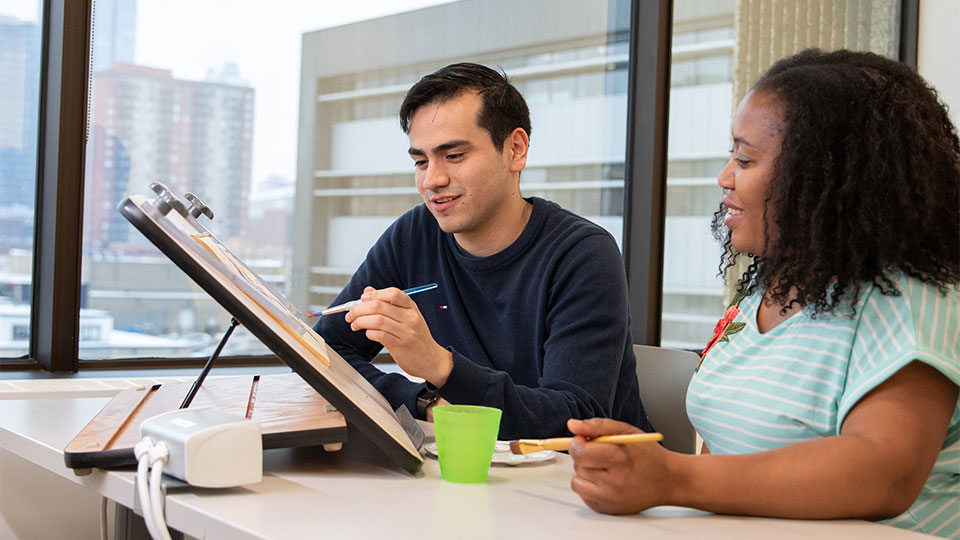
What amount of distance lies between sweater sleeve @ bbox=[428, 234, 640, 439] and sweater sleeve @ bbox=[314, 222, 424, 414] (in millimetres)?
187

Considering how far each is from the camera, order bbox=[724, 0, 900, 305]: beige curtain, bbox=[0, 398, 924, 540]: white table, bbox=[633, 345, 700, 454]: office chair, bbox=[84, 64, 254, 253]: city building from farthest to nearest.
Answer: bbox=[724, 0, 900, 305]: beige curtain → bbox=[84, 64, 254, 253]: city building → bbox=[633, 345, 700, 454]: office chair → bbox=[0, 398, 924, 540]: white table

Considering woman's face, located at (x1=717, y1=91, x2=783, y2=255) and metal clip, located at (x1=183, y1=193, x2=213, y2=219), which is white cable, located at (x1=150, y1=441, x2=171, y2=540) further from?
woman's face, located at (x1=717, y1=91, x2=783, y2=255)

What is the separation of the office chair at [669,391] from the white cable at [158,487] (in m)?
1.05

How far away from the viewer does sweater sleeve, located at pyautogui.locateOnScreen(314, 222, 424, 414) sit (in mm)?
1395

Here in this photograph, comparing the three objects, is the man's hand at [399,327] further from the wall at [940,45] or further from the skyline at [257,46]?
the wall at [940,45]

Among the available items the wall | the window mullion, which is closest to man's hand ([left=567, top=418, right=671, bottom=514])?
the window mullion

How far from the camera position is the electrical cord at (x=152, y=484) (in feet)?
2.65

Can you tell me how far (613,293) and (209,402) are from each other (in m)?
0.69

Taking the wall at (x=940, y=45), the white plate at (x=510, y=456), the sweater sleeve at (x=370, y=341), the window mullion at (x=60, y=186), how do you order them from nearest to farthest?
the white plate at (x=510, y=456) < the sweater sleeve at (x=370, y=341) < the window mullion at (x=60, y=186) < the wall at (x=940, y=45)

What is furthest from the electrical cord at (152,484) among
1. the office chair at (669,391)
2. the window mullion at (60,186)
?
the window mullion at (60,186)

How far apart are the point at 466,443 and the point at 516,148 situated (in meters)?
0.94

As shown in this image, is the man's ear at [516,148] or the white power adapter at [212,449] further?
the man's ear at [516,148]

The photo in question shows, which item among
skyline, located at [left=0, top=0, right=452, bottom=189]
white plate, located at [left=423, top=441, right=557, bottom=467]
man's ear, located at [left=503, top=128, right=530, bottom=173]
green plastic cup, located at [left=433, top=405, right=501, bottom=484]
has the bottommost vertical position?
white plate, located at [left=423, top=441, right=557, bottom=467]

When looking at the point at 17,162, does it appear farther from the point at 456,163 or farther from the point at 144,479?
the point at 144,479
